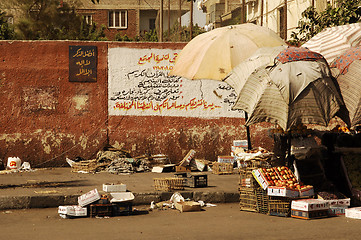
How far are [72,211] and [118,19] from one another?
50.8m

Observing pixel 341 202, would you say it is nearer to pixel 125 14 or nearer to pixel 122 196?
pixel 122 196

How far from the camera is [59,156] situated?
14281 millimetres

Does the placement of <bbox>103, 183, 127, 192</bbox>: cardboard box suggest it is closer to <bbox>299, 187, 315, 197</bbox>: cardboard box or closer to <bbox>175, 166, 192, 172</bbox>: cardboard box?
<bbox>299, 187, 315, 197</bbox>: cardboard box

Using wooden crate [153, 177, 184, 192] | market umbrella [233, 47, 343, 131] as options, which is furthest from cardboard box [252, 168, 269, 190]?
wooden crate [153, 177, 184, 192]

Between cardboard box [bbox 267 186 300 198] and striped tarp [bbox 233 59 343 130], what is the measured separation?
941 millimetres

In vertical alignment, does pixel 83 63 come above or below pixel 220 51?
above

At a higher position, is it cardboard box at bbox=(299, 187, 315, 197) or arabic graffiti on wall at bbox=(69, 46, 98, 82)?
arabic graffiti on wall at bbox=(69, 46, 98, 82)

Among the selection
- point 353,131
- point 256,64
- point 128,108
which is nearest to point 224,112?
point 128,108

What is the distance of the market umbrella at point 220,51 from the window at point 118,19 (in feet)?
Result: 158

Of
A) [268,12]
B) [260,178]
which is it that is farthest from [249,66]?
[268,12]

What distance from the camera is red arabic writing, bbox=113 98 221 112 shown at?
1453cm

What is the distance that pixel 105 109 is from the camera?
47.4 ft

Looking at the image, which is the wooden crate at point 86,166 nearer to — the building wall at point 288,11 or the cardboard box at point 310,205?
the cardboard box at point 310,205

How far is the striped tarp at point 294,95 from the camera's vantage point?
8.69m
